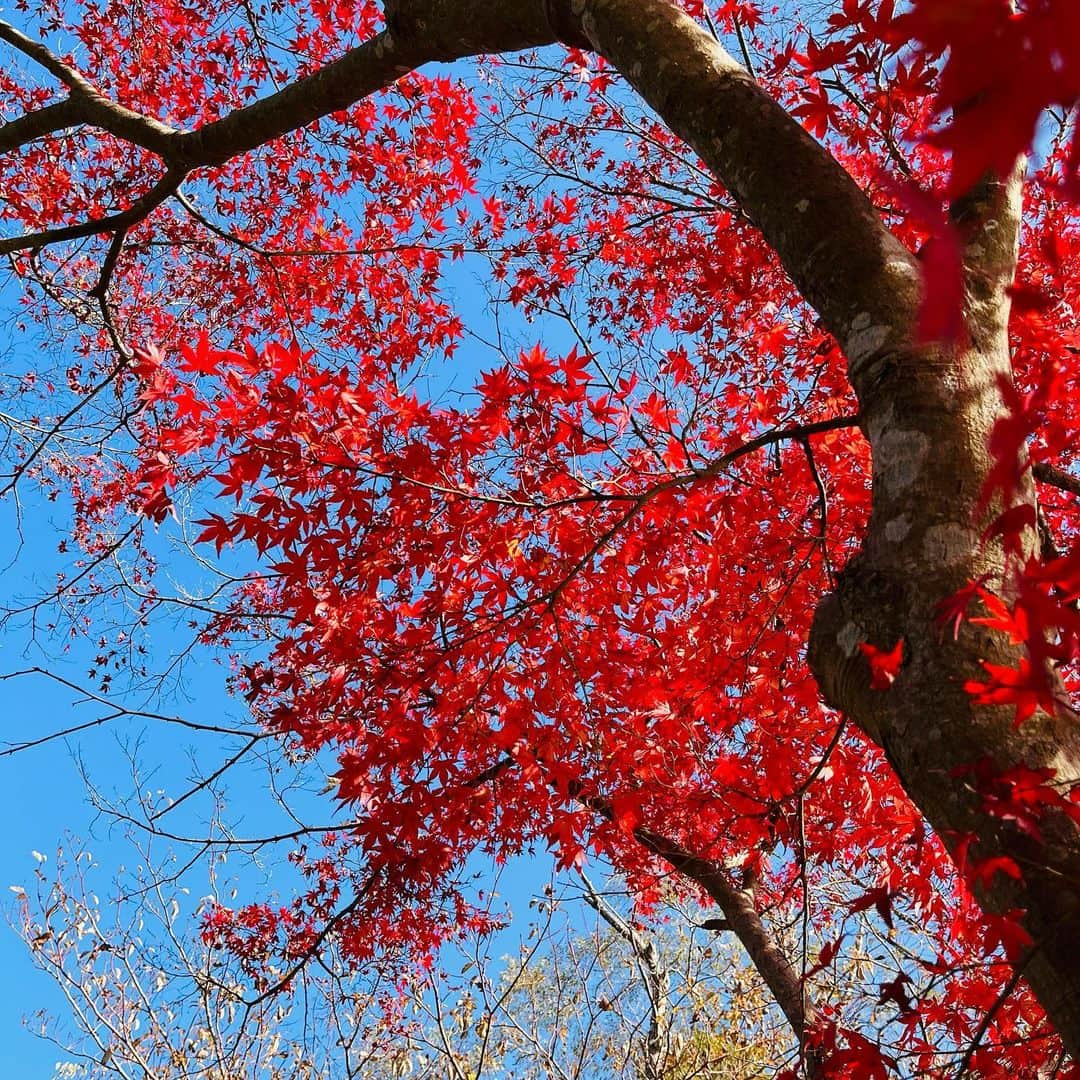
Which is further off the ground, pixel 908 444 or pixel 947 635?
pixel 908 444

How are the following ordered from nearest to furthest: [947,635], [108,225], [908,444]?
1. [947,635]
2. [908,444]
3. [108,225]

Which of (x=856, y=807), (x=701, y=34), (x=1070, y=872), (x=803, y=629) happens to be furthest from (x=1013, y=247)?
(x=856, y=807)

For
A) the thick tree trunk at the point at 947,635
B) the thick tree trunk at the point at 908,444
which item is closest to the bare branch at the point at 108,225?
the thick tree trunk at the point at 908,444

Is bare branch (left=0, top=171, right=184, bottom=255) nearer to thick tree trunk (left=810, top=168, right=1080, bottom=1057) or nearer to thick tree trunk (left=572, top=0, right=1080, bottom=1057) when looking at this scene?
thick tree trunk (left=572, top=0, right=1080, bottom=1057)

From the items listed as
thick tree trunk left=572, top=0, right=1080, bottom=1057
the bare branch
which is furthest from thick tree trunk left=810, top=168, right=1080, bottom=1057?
the bare branch

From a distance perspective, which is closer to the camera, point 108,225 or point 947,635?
point 947,635

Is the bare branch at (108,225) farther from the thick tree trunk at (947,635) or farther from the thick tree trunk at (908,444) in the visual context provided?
the thick tree trunk at (947,635)

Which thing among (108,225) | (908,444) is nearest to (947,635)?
(908,444)

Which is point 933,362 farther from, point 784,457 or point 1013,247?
point 784,457

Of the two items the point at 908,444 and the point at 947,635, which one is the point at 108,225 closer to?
the point at 908,444

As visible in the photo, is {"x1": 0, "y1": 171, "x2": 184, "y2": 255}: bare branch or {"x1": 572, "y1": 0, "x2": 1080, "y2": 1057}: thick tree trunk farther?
{"x1": 0, "y1": 171, "x2": 184, "y2": 255}: bare branch

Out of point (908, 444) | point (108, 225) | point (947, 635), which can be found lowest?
point (947, 635)

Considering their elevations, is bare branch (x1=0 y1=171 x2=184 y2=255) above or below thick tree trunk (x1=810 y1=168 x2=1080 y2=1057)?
above

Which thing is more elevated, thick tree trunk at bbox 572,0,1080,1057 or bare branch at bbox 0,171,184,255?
bare branch at bbox 0,171,184,255
